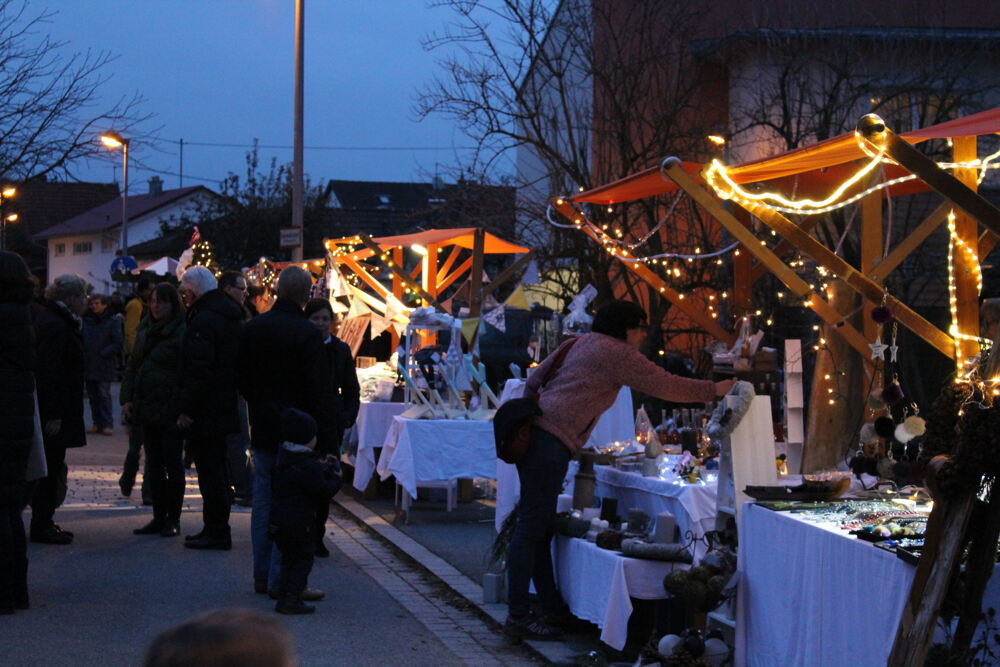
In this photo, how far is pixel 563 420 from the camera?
6684 millimetres

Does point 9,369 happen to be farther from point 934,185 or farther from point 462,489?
point 462,489

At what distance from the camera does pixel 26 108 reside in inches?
534

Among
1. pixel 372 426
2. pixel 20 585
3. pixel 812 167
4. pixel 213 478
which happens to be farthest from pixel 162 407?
pixel 812 167

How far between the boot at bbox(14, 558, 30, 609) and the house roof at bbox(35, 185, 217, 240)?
58.3 m

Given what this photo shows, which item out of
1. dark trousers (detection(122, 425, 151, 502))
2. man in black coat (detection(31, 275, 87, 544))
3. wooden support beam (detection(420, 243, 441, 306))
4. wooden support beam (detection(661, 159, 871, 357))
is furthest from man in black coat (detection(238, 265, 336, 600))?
wooden support beam (detection(420, 243, 441, 306))

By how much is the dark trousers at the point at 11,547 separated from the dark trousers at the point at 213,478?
2.03m

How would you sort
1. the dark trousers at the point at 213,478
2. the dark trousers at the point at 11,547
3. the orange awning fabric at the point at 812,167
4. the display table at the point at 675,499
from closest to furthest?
the orange awning fabric at the point at 812,167 < the display table at the point at 675,499 < the dark trousers at the point at 11,547 < the dark trousers at the point at 213,478

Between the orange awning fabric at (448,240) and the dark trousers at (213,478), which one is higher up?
the orange awning fabric at (448,240)

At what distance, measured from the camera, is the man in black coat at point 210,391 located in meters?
8.96

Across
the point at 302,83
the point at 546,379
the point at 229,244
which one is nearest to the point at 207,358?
the point at 546,379

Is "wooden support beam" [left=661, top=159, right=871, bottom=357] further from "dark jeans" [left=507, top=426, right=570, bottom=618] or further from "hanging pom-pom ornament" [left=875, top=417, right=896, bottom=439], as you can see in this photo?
"dark jeans" [left=507, top=426, right=570, bottom=618]

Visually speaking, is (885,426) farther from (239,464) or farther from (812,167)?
(239,464)

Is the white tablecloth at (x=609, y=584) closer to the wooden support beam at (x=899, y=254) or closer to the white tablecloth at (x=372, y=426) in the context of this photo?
the wooden support beam at (x=899, y=254)

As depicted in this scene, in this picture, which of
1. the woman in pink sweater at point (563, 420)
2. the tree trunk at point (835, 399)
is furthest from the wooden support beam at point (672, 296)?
the woman in pink sweater at point (563, 420)
